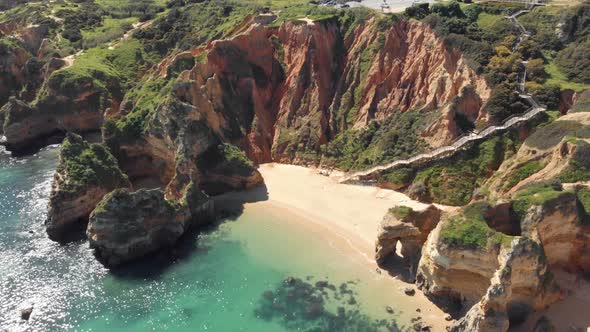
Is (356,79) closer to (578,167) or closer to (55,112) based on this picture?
(578,167)

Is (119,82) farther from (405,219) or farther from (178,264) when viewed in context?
(405,219)

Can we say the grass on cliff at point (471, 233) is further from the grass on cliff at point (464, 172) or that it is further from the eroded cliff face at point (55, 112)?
the eroded cliff face at point (55, 112)

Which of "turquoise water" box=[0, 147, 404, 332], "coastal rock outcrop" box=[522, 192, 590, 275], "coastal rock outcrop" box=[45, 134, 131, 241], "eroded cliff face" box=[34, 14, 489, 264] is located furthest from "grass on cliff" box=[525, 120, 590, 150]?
"coastal rock outcrop" box=[45, 134, 131, 241]

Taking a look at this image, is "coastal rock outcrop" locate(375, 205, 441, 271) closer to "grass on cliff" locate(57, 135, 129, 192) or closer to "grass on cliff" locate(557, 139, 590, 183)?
"grass on cliff" locate(557, 139, 590, 183)

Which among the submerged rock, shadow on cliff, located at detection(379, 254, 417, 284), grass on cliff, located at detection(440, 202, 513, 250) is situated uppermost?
grass on cliff, located at detection(440, 202, 513, 250)

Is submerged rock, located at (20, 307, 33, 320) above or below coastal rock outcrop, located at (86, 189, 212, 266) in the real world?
below

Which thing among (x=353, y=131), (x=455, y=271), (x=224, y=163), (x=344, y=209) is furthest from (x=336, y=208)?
(x=455, y=271)

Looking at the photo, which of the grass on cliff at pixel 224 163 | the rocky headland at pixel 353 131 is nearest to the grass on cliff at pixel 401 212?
the rocky headland at pixel 353 131
